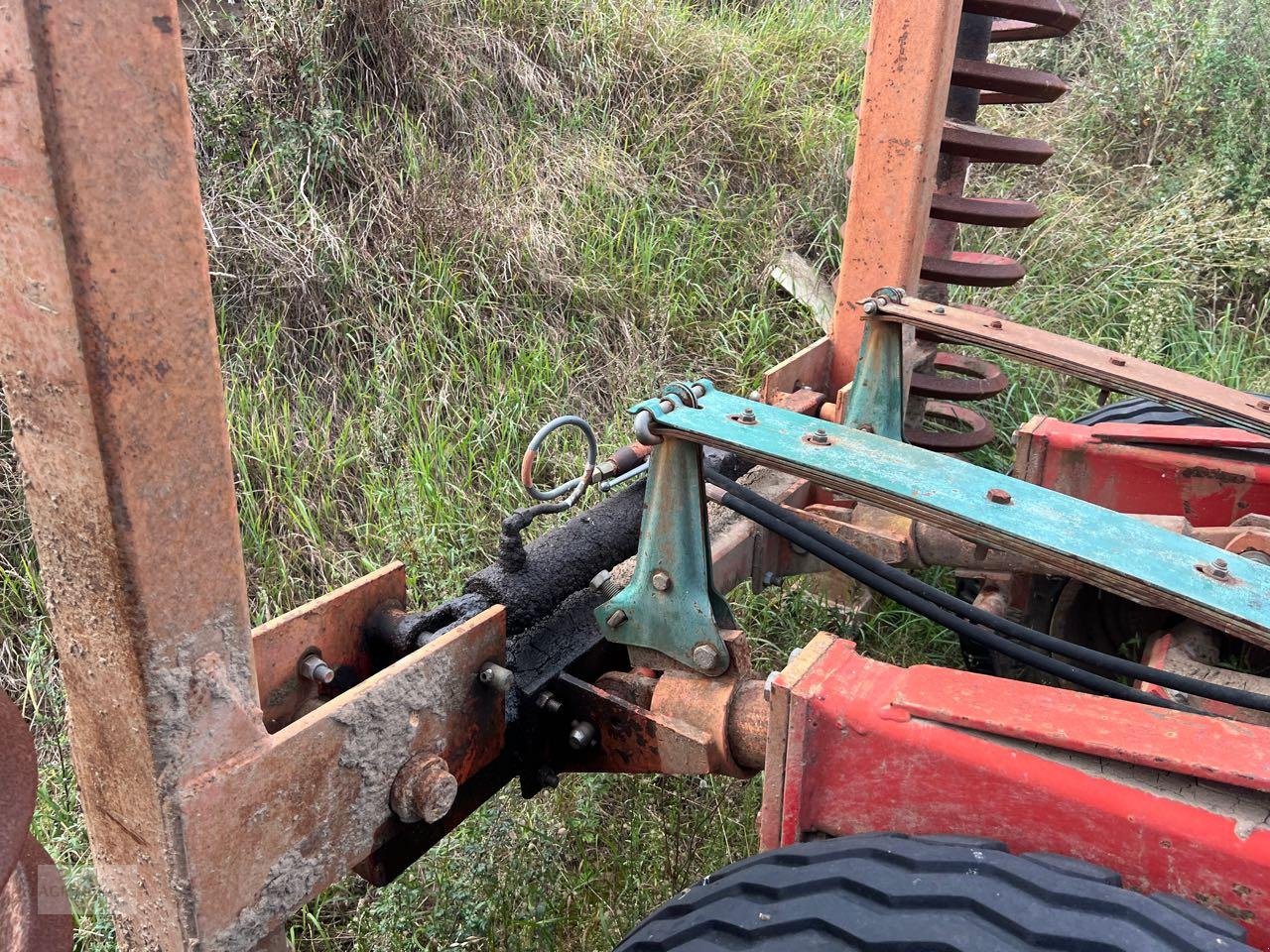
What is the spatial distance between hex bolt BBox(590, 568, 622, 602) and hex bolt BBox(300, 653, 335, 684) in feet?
→ 1.59

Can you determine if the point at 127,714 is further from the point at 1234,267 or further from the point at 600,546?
the point at 1234,267

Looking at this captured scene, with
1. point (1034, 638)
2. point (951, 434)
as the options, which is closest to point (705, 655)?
point (1034, 638)

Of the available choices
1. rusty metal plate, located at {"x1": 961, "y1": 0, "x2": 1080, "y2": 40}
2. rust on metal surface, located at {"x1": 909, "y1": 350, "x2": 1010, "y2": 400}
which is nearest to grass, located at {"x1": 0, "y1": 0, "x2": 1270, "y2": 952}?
rust on metal surface, located at {"x1": 909, "y1": 350, "x2": 1010, "y2": 400}

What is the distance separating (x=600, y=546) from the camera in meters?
1.91

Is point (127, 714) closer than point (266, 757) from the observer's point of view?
Yes

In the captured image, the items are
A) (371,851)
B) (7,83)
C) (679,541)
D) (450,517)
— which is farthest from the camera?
(450,517)

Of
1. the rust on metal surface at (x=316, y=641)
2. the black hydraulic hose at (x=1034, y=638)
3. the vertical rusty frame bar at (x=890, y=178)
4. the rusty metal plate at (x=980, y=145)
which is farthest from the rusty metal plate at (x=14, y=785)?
the rusty metal plate at (x=980, y=145)

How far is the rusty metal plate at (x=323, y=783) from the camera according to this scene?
48.6 inches

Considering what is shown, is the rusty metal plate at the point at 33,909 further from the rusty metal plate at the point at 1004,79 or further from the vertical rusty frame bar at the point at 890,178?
the rusty metal plate at the point at 1004,79

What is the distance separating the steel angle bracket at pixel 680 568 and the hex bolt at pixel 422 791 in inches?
17.0

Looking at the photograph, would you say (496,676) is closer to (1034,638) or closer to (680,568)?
(680,568)

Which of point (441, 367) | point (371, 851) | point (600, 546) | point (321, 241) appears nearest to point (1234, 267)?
point (441, 367)

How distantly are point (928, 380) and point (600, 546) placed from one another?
1.52 meters

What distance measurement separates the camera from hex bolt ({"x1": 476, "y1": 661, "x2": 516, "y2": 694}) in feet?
5.13
